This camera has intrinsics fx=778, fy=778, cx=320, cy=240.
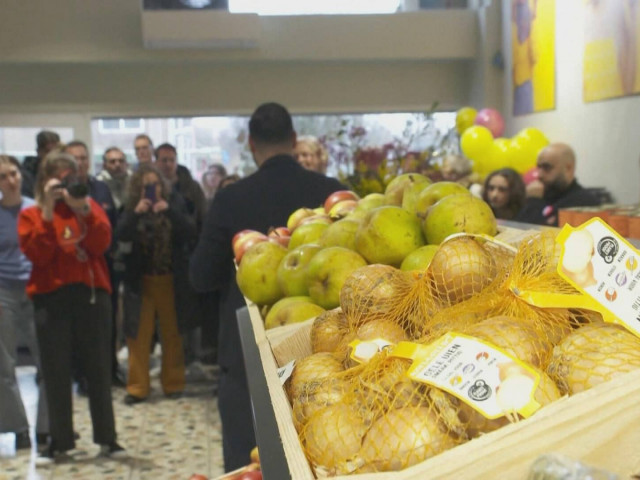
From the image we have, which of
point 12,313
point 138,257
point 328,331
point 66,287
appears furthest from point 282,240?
point 138,257

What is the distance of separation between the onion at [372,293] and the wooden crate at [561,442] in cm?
47

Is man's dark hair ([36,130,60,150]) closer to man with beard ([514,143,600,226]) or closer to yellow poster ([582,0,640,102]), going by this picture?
man with beard ([514,143,600,226])

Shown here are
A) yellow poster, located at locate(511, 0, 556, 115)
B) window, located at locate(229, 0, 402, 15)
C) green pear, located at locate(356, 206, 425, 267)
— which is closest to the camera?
green pear, located at locate(356, 206, 425, 267)

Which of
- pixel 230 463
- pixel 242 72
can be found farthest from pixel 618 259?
pixel 242 72

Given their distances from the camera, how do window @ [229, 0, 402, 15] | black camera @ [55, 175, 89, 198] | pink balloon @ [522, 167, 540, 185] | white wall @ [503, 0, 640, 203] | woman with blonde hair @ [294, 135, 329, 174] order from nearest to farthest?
black camera @ [55, 175, 89, 198]
woman with blonde hair @ [294, 135, 329, 174]
white wall @ [503, 0, 640, 203]
pink balloon @ [522, 167, 540, 185]
window @ [229, 0, 402, 15]

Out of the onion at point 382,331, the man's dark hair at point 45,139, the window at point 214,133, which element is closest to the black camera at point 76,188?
the man's dark hair at point 45,139

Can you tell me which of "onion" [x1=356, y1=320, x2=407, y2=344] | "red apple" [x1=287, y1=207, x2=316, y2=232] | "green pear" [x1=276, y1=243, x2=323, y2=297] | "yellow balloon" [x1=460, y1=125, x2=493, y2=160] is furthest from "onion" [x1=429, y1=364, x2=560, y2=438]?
"yellow balloon" [x1=460, y1=125, x2=493, y2=160]

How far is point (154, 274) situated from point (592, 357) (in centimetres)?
459

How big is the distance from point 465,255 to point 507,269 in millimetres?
67

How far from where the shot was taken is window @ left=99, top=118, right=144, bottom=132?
8219 mm

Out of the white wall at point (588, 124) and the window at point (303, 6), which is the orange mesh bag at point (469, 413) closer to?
the white wall at point (588, 124)

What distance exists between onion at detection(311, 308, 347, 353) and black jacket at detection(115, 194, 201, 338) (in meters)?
3.87

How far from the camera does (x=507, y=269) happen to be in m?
1.15

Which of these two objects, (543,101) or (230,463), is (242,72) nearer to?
(543,101)
